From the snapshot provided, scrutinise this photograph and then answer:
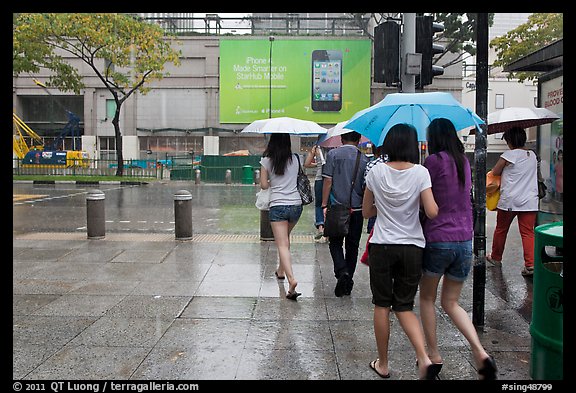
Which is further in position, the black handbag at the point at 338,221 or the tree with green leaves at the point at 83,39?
the tree with green leaves at the point at 83,39

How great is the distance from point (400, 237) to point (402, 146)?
2.19ft

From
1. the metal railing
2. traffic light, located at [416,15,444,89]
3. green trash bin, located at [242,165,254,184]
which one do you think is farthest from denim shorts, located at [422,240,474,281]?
the metal railing

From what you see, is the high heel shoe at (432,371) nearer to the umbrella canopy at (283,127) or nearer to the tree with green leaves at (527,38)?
the umbrella canopy at (283,127)

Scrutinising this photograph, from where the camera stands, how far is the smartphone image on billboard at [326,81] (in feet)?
155

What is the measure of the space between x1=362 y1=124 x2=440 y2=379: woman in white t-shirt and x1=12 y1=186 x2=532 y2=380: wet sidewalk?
0.40 m

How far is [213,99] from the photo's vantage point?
172ft

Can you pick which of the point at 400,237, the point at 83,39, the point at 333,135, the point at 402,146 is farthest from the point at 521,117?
the point at 83,39

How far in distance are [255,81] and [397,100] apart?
1742 inches

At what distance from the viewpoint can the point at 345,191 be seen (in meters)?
6.17

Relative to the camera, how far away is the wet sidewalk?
430cm

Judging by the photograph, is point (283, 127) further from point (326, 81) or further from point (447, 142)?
point (326, 81)

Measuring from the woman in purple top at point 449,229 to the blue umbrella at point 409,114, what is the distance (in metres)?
0.37

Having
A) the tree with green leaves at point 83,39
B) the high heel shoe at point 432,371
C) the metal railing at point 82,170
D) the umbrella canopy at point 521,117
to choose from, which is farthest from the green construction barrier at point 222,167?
the high heel shoe at point 432,371


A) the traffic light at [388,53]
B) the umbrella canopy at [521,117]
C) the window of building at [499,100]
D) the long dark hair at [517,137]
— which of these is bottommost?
the long dark hair at [517,137]
